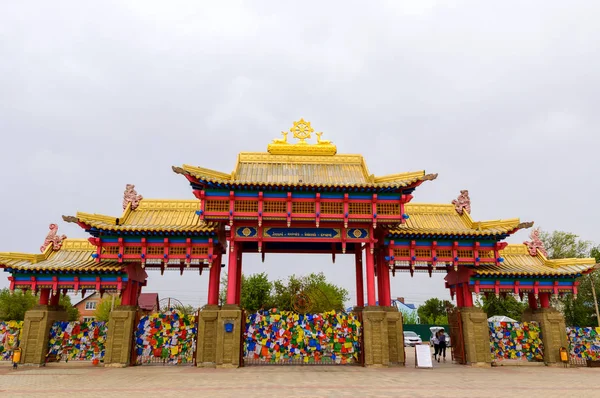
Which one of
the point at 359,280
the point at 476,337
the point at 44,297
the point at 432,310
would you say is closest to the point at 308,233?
the point at 359,280

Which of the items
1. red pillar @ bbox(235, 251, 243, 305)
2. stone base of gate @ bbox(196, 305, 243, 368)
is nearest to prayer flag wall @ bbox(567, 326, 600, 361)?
stone base of gate @ bbox(196, 305, 243, 368)

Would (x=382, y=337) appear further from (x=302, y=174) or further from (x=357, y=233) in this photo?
(x=302, y=174)

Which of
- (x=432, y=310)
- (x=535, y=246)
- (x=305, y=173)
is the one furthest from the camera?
(x=432, y=310)

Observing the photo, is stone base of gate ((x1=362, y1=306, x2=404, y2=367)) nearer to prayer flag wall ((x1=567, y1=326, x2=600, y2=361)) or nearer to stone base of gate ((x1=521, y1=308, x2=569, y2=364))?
stone base of gate ((x1=521, y1=308, x2=569, y2=364))

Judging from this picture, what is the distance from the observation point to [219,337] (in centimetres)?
1580

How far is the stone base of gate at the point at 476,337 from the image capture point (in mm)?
17344

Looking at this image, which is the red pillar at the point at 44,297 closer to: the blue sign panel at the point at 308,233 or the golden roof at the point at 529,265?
the blue sign panel at the point at 308,233

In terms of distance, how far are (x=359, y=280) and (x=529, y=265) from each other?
8.39m

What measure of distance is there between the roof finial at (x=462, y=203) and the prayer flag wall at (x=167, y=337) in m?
13.9

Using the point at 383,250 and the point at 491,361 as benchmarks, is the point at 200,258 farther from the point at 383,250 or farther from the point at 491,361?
the point at 491,361

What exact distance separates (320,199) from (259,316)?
18.4 ft

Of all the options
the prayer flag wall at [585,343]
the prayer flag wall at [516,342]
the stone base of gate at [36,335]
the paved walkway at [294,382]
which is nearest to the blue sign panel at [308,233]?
the paved walkway at [294,382]

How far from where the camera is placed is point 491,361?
17484 mm

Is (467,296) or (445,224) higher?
(445,224)
